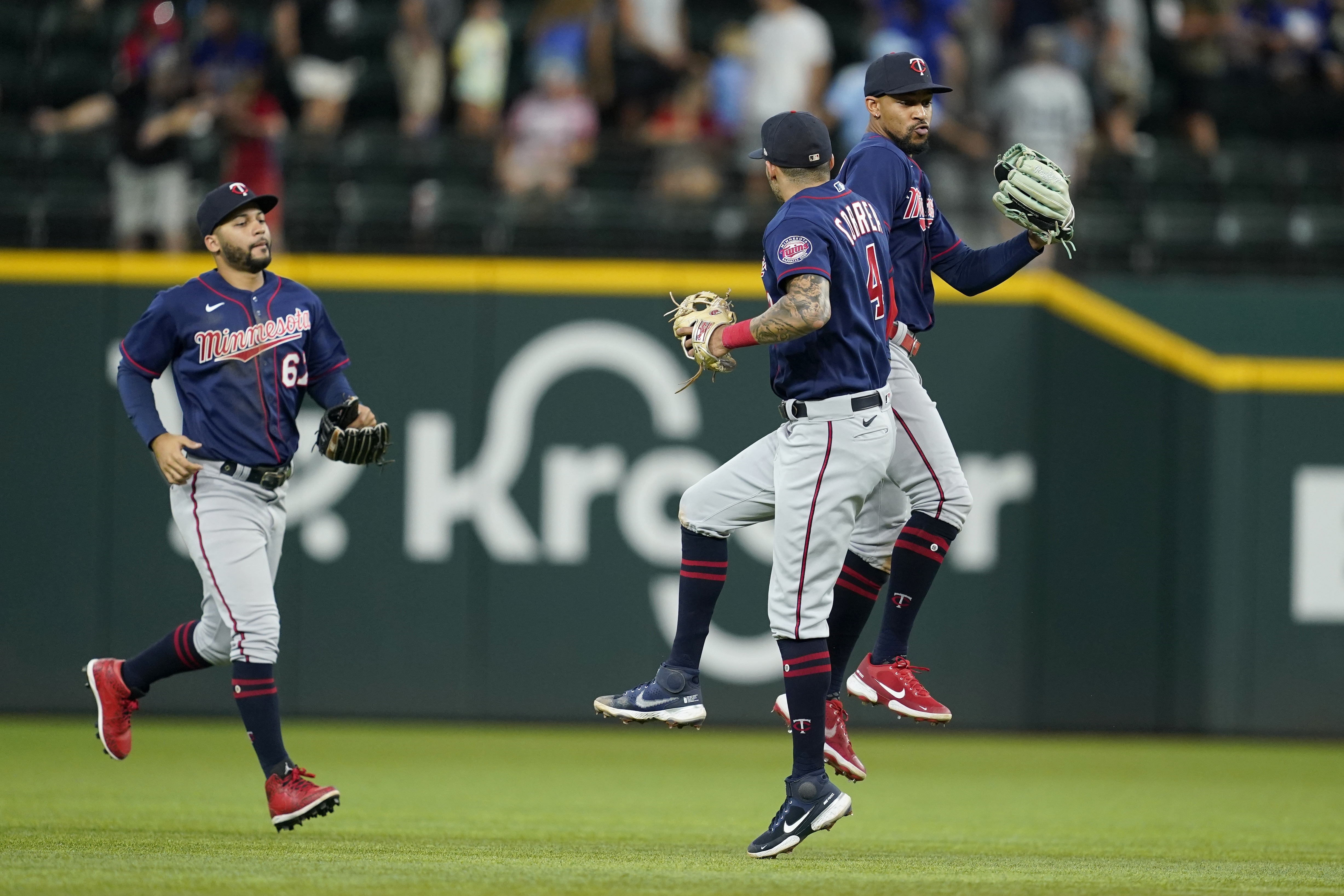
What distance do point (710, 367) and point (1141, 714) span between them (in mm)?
5561

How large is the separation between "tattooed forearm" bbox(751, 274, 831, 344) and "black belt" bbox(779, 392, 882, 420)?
0.33 m

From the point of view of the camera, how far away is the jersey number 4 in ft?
17.3

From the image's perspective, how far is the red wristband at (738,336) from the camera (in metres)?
5.03

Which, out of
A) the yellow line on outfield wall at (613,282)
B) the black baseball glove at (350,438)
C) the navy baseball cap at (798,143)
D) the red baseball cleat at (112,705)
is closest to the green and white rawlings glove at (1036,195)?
the navy baseball cap at (798,143)

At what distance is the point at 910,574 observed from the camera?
5723 mm

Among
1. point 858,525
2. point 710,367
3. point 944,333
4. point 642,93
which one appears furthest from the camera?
point 642,93

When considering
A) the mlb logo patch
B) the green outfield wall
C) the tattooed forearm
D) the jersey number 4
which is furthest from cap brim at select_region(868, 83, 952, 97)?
the green outfield wall

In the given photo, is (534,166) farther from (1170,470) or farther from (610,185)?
(1170,470)

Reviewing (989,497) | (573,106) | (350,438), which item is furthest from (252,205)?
(989,497)

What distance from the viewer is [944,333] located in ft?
32.1

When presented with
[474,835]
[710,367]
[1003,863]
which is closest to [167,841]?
[474,835]

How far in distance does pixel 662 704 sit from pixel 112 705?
2.31m

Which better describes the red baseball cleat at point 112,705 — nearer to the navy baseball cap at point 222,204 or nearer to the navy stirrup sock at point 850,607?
the navy baseball cap at point 222,204

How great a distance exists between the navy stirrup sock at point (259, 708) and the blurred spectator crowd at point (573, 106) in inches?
170
